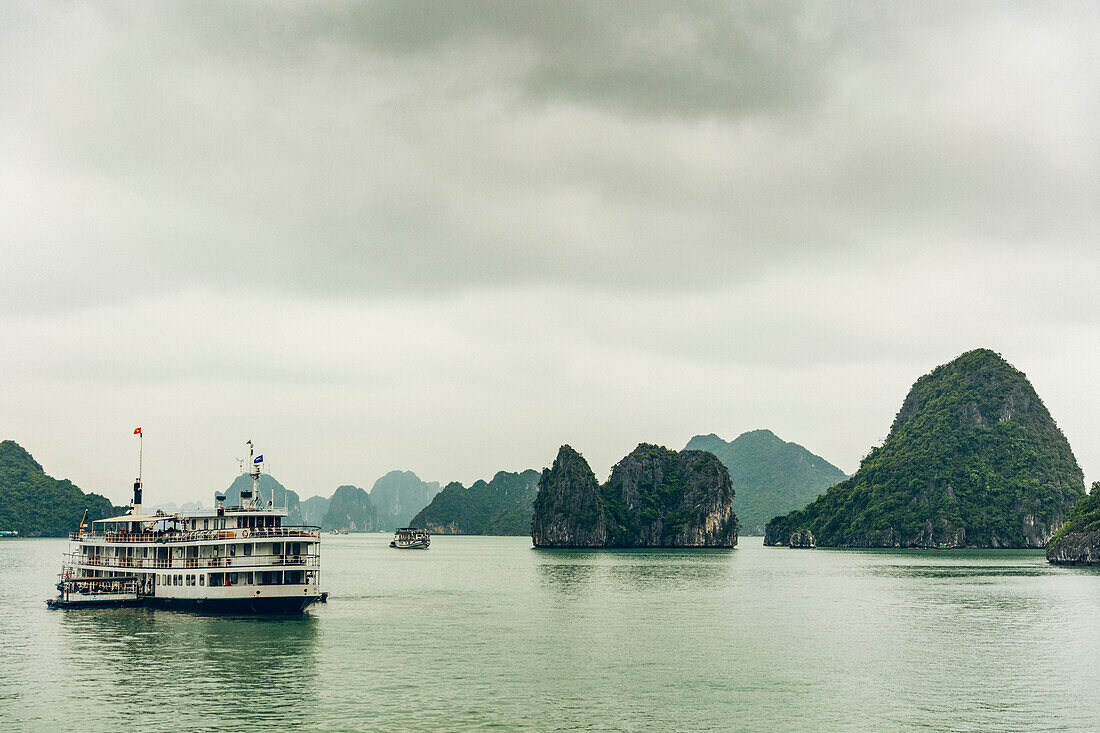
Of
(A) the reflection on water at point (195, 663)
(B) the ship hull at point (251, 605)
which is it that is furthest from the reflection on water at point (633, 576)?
(A) the reflection on water at point (195, 663)

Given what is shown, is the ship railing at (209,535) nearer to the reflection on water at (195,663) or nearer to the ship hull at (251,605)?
the ship hull at (251,605)

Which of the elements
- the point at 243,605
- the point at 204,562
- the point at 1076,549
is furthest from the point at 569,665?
the point at 1076,549

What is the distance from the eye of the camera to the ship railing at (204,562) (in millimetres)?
70938

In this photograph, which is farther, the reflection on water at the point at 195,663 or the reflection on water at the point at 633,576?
the reflection on water at the point at 633,576

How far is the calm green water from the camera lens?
41281 millimetres

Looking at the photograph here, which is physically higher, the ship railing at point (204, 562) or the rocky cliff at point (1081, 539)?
the ship railing at point (204, 562)

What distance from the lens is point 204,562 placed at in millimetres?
73125

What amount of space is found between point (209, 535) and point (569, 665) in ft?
111

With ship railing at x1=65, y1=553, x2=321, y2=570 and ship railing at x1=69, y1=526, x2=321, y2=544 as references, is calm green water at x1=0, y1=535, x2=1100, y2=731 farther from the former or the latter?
ship railing at x1=69, y1=526, x2=321, y2=544

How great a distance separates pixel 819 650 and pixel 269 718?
37052 millimetres

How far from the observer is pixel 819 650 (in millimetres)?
61281

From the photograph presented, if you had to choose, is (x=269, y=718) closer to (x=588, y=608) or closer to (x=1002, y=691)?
(x=1002, y=691)

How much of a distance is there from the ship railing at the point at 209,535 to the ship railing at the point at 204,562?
1555 millimetres

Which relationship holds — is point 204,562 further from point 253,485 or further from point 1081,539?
point 1081,539
